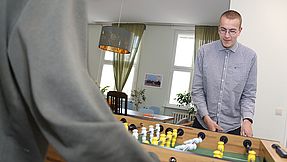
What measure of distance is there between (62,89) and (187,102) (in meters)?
6.22

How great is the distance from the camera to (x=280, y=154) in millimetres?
1272

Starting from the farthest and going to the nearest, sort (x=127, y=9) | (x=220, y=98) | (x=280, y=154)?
(x=127, y=9)
(x=220, y=98)
(x=280, y=154)

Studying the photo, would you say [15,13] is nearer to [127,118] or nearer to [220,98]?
[127,118]

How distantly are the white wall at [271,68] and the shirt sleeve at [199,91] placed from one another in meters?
1.09

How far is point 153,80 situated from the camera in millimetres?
7230

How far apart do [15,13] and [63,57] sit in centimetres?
14

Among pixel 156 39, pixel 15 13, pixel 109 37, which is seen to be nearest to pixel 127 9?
pixel 156 39

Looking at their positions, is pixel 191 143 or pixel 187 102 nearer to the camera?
pixel 191 143

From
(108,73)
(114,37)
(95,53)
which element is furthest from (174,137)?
(95,53)

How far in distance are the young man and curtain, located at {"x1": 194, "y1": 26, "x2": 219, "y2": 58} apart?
14.5ft

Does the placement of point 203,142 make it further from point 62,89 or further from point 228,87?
point 62,89

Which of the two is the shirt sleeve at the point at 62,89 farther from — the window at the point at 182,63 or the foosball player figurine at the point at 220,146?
the window at the point at 182,63

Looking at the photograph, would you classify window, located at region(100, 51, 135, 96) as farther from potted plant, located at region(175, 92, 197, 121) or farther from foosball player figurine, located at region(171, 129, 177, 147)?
foosball player figurine, located at region(171, 129, 177, 147)

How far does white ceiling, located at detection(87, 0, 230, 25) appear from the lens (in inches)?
211
